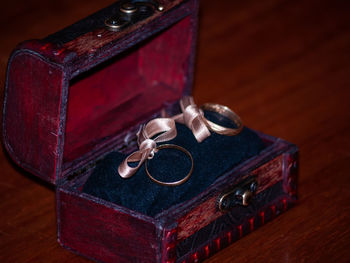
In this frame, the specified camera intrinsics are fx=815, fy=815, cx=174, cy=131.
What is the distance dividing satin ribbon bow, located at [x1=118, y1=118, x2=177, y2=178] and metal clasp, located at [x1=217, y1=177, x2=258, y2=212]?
0.18 meters

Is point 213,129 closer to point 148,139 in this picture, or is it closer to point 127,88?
point 148,139

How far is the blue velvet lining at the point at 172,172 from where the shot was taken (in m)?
1.68

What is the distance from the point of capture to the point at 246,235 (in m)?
1.81

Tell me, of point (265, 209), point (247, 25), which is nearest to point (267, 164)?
point (265, 209)

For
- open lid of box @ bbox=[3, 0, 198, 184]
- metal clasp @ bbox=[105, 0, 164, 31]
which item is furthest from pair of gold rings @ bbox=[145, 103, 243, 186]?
metal clasp @ bbox=[105, 0, 164, 31]

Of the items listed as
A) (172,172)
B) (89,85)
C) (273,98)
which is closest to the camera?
(172,172)

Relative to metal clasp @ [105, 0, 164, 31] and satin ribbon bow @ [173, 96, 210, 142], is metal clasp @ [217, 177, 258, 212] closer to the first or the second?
satin ribbon bow @ [173, 96, 210, 142]

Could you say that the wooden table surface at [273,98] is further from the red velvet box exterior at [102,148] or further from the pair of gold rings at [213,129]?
the pair of gold rings at [213,129]

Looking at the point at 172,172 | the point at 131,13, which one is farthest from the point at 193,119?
the point at 131,13

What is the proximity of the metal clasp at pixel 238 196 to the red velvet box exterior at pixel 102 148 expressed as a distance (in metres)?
0.01

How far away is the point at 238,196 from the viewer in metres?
1.73

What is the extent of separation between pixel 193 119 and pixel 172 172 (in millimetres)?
160

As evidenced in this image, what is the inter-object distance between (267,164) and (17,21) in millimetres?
1035

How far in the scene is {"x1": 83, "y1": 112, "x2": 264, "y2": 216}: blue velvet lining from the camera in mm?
1685
